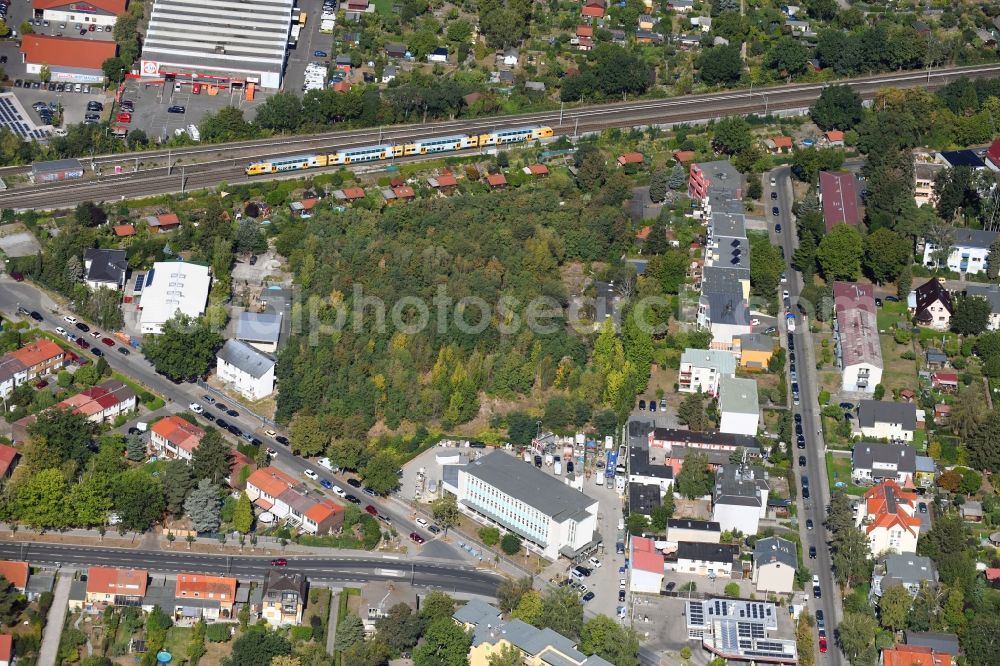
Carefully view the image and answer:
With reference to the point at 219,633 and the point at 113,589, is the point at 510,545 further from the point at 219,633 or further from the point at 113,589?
the point at 113,589

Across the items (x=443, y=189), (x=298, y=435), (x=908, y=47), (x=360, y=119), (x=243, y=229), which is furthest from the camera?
(x=908, y=47)

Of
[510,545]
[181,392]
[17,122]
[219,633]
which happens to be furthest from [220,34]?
[219,633]

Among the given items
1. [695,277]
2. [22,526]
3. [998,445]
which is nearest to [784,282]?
[695,277]

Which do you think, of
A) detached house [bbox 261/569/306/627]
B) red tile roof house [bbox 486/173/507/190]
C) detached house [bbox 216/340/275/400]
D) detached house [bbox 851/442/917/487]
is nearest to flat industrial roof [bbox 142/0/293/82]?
red tile roof house [bbox 486/173/507/190]

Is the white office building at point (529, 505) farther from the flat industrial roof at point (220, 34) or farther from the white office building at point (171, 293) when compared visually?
the flat industrial roof at point (220, 34)

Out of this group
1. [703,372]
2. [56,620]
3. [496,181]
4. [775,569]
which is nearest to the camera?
[56,620]

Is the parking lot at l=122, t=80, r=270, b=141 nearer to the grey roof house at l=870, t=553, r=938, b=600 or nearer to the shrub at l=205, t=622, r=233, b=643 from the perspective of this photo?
the shrub at l=205, t=622, r=233, b=643

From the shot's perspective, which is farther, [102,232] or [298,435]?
[102,232]

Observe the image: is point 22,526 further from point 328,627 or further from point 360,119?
point 360,119
